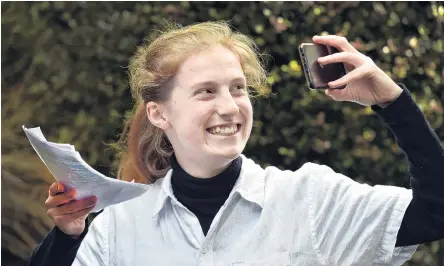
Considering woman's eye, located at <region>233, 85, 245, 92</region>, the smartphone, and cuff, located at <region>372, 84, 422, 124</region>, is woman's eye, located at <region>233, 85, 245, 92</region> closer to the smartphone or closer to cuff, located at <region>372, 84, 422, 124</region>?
the smartphone

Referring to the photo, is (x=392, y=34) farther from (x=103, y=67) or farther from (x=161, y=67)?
(x=161, y=67)

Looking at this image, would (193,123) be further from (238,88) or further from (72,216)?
(72,216)

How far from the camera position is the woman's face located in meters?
2.60

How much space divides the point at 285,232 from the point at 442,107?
2.26 m

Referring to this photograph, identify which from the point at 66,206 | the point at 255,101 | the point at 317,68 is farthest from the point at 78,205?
the point at 255,101

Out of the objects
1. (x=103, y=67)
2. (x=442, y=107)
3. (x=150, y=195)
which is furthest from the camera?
(x=103, y=67)

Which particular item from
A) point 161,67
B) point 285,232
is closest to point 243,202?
point 285,232

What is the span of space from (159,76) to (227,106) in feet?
0.94

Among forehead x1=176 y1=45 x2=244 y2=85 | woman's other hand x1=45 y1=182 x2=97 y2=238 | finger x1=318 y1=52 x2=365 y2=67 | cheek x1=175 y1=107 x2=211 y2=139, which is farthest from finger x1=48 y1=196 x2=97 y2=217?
finger x1=318 y1=52 x2=365 y2=67

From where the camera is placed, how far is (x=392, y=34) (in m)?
4.79

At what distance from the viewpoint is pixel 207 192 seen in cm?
270

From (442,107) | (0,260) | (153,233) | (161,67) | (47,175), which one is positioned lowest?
(0,260)

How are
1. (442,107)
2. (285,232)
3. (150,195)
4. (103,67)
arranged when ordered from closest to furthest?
(285,232)
(150,195)
(442,107)
(103,67)

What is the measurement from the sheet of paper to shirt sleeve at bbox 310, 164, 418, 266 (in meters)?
0.49
